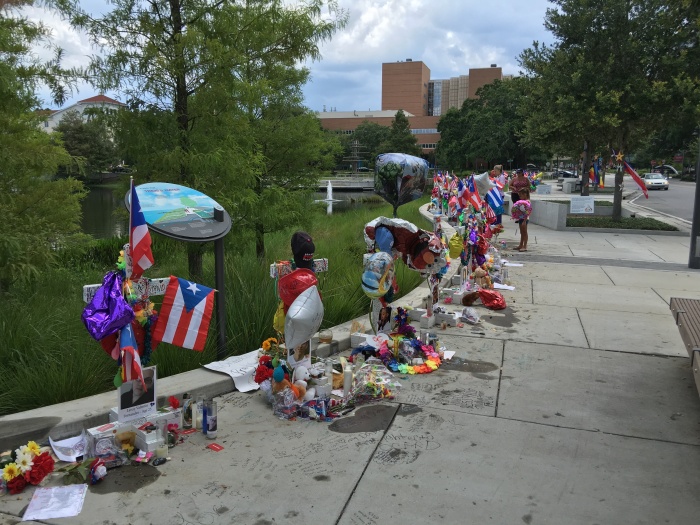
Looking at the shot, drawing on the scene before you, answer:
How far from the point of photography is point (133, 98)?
263 inches

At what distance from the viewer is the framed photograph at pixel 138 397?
366 centimetres

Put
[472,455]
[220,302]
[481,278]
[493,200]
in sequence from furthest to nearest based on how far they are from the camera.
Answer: [493,200], [481,278], [220,302], [472,455]

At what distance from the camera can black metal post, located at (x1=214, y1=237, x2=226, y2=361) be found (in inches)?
198

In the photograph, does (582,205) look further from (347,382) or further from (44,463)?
(44,463)

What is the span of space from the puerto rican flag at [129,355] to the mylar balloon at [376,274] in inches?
87.6

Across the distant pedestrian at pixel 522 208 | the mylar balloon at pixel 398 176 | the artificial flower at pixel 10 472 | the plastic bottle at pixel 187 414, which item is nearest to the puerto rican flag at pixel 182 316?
the plastic bottle at pixel 187 414

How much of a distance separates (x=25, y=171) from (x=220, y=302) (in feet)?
11.9

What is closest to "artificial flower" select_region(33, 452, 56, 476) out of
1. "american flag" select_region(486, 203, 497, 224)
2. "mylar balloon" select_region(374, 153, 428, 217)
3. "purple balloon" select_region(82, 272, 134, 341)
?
"purple balloon" select_region(82, 272, 134, 341)

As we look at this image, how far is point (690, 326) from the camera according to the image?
488 cm

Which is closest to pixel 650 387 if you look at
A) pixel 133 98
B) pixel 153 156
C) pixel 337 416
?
pixel 337 416

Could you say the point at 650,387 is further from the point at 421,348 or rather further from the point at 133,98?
the point at 133,98

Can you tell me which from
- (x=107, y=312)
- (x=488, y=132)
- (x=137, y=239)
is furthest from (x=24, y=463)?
(x=488, y=132)

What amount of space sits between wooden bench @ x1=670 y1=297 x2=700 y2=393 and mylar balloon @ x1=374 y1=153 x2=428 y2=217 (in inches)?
124

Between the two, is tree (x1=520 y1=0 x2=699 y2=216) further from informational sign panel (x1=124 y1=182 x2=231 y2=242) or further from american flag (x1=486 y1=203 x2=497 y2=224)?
informational sign panel (x1=124 y1=182 x2=231 y2=242)
